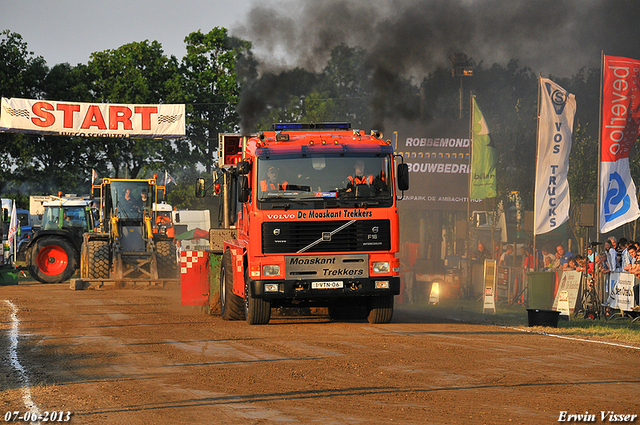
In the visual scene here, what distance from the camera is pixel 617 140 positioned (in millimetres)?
19094

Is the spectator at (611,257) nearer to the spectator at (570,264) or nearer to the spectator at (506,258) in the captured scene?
the spectator at (570,264)

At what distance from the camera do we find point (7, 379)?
9570 millimetres

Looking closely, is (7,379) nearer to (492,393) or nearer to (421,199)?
(492,393)

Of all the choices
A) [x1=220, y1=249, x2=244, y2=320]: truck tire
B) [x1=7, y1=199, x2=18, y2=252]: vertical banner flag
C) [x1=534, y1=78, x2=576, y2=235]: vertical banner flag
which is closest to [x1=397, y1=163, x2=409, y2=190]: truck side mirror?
[x1=220, y1=249, x2=244, y2=320]: truck tire

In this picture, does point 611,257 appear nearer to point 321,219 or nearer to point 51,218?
point 321,219

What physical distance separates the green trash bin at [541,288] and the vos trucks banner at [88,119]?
45.1ft

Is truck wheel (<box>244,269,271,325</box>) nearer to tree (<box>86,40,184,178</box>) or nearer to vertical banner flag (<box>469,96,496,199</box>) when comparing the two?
vertical banner flag (<box>469,96,496,199</box>)

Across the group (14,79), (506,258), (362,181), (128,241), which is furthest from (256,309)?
(14,79)

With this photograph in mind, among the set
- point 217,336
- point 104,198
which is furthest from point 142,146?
point 217,336

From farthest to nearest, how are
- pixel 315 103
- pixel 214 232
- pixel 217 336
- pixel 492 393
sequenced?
pixel 315 103 < pixel 214 232 < pixel 217 336 < pixel 492 393

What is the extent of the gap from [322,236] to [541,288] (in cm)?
830

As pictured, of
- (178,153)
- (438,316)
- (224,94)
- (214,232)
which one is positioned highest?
(224,94)

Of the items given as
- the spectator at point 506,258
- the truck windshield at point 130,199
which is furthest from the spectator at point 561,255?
the truck windshield at point 130,199

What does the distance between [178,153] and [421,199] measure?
23.2m
